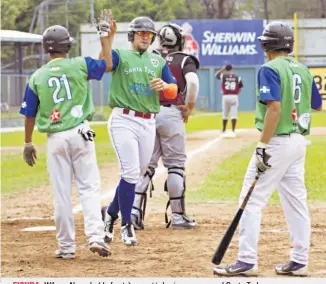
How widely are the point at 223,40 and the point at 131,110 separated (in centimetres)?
5502

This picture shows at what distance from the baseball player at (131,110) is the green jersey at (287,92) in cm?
183

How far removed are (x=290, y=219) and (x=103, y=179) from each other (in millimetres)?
8932

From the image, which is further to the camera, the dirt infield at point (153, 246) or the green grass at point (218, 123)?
the green grass at point (218, 123)

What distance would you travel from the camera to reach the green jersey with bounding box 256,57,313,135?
7.70m

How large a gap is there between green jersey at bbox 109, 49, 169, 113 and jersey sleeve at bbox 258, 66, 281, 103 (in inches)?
80.8

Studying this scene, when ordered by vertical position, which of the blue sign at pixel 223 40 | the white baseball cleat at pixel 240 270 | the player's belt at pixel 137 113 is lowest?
the blue sign at pixel 223 40

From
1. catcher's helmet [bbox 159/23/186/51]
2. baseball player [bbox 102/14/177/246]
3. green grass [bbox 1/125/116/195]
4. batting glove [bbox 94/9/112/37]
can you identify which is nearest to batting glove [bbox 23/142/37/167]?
baseball player [bbox 102/14/177/246]

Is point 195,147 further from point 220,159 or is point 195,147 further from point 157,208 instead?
point 157,208

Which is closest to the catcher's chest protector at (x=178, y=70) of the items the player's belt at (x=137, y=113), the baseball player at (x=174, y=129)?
the baseball player at (x=174, y=129)

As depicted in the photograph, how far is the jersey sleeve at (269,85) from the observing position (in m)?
7.66

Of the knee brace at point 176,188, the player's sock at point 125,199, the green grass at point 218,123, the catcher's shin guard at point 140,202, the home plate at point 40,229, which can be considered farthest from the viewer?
the green grass at point 218,123

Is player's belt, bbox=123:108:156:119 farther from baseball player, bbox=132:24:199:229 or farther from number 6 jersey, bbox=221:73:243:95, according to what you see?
number 6 jersey, bbox=221:73:243:95

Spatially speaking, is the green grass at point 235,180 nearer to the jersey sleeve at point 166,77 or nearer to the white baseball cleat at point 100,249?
the jersey sleeve at point 166,77

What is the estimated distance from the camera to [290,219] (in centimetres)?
806
